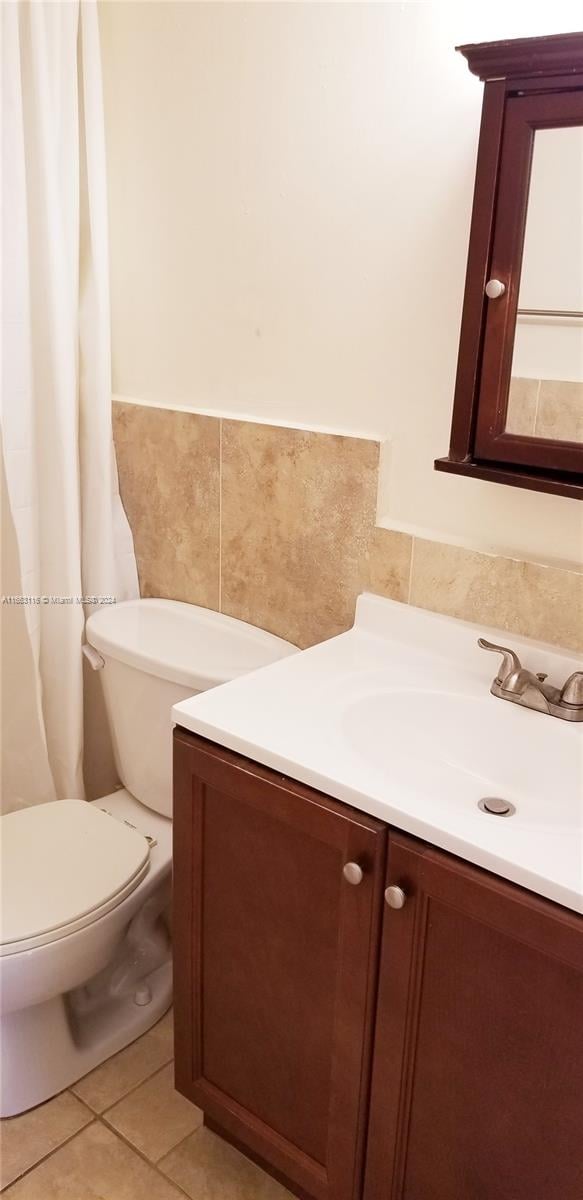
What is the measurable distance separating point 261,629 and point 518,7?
1061 mm

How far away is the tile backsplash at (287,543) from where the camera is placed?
1438 millimetres

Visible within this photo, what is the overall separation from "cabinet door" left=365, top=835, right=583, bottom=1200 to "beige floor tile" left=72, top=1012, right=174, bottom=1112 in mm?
649

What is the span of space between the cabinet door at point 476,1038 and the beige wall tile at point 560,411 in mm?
590

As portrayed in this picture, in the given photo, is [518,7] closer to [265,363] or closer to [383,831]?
[265,363]

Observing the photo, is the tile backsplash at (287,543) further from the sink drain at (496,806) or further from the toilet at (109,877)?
the sink drain at (496,806)

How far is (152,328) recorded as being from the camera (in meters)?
1.84

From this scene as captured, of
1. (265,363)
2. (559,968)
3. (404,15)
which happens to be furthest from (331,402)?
(559,968)

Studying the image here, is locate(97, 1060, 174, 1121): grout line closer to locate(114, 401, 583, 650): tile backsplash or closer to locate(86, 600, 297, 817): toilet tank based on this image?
locate(86, 600, 297, 817): toilet tank

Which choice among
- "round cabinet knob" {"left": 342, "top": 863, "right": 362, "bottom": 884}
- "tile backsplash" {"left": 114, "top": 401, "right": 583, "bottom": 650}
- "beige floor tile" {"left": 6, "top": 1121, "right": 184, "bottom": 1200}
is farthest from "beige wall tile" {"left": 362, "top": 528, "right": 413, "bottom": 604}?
"beige floor tile" {"left": 6, "top": 1121, "right": 184, "bottom": 1200}

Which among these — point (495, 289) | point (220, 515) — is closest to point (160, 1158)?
point (220, 515)

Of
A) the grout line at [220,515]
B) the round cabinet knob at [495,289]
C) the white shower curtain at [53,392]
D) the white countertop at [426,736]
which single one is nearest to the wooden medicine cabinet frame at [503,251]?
the round cabinet knob at [495,289]

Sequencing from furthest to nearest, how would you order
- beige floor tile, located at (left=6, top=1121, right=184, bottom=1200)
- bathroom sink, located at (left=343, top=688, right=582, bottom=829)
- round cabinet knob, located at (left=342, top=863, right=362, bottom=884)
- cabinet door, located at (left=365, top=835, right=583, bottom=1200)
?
beige floor tile, located at (left=6, top=1121, right=184, bottom=1200) → bathroom sink, located at (left=343, top=688, right=582, bottom=829) → round cabinet knob, located at (left=342, top=863, right=362, bottom=884) → cabinet door, located at (left=365, top=835, right=583, bottom=1200)

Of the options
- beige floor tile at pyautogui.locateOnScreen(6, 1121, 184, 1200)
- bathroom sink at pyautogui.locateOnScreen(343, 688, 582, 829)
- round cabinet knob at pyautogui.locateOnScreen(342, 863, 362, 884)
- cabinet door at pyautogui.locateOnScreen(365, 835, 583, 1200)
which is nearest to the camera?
cabinet door at pyautogui.locateOnScreen(365, 835, 583, 1200)

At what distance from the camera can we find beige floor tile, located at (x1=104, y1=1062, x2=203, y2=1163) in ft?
5.14
